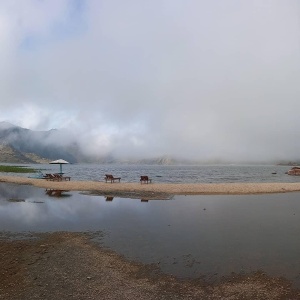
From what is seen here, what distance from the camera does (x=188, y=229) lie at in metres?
16.6

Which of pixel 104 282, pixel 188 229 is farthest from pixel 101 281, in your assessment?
pixel 188 229

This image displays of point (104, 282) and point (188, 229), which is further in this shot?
point (188, 229)

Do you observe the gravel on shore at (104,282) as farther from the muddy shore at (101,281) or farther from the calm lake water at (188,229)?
the calm lake water at (188,229)

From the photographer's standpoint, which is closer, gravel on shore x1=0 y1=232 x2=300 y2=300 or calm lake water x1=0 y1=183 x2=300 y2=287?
gravel on shore x1=0 y1=232 x2=300 y2=300

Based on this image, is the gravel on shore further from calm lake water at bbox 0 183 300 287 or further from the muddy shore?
calm lake water at bbox 0 183 300 287

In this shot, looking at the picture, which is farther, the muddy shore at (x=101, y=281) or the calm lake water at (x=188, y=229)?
the calm lake water at (x=188, y=229)

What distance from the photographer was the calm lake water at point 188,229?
11023 mm

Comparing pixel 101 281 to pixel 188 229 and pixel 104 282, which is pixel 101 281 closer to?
pixel 104 282

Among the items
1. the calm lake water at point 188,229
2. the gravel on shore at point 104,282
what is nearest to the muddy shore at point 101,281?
the gravel on shore at point 104,282

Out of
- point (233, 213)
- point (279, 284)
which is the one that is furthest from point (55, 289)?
point (233, 213)

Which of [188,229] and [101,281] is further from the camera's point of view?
[188,229]

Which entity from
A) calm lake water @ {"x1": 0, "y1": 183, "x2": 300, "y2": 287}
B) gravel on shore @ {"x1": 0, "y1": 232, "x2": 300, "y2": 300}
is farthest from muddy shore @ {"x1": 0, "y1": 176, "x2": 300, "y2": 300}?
calm lake water @ {"x1": 0, "y1": 183, "x2": 300, "y2": 287}

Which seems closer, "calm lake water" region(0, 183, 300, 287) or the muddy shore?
the muddy shore

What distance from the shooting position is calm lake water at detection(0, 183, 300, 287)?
1102 cm
